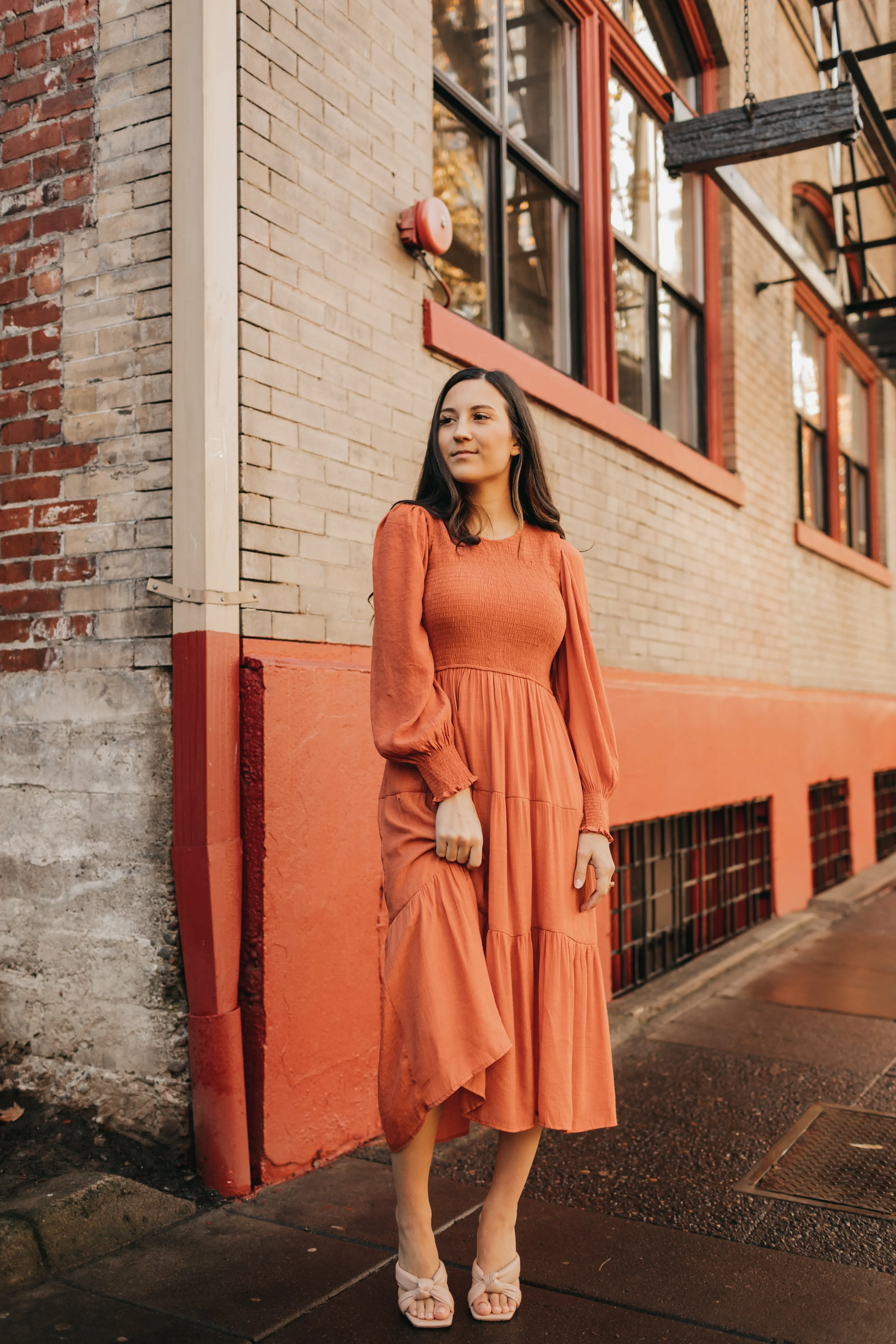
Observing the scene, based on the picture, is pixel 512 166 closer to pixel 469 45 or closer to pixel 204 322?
pixel 469 45

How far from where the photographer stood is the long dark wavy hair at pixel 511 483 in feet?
9.16

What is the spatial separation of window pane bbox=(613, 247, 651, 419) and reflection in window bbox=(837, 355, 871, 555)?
15.2ft

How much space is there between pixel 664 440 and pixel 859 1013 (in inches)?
125

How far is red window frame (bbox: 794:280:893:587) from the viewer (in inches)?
381

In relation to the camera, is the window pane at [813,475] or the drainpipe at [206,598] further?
the window pane at [813,475]

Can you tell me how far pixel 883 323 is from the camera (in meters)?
9.60

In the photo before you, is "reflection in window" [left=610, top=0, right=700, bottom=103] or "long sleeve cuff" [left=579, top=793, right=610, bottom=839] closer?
"long sleeve cuff" [left=579, top=793, right=610, bottom=839]

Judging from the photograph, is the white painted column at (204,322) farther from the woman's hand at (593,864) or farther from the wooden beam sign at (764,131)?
the wooden beam sign at (764,131)

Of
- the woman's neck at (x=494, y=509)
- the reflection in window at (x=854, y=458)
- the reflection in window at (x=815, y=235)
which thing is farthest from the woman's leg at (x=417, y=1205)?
the reflection in window at (x=854, y=458)

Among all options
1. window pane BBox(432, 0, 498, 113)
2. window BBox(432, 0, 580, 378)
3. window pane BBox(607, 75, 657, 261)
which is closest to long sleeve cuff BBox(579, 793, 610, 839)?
window BBox(432, 0, 580, 378)

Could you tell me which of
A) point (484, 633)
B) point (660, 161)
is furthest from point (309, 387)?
point (660, 161)

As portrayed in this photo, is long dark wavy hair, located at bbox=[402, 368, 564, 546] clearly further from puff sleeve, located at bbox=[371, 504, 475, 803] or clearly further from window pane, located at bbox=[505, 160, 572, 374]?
window pane, located at bbox=[505, 160, 572, 374]

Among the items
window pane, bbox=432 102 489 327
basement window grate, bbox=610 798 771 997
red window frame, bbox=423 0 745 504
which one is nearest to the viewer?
red window frame, bbox=423 0 745 504

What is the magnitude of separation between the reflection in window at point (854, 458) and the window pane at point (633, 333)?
15.2 ft
